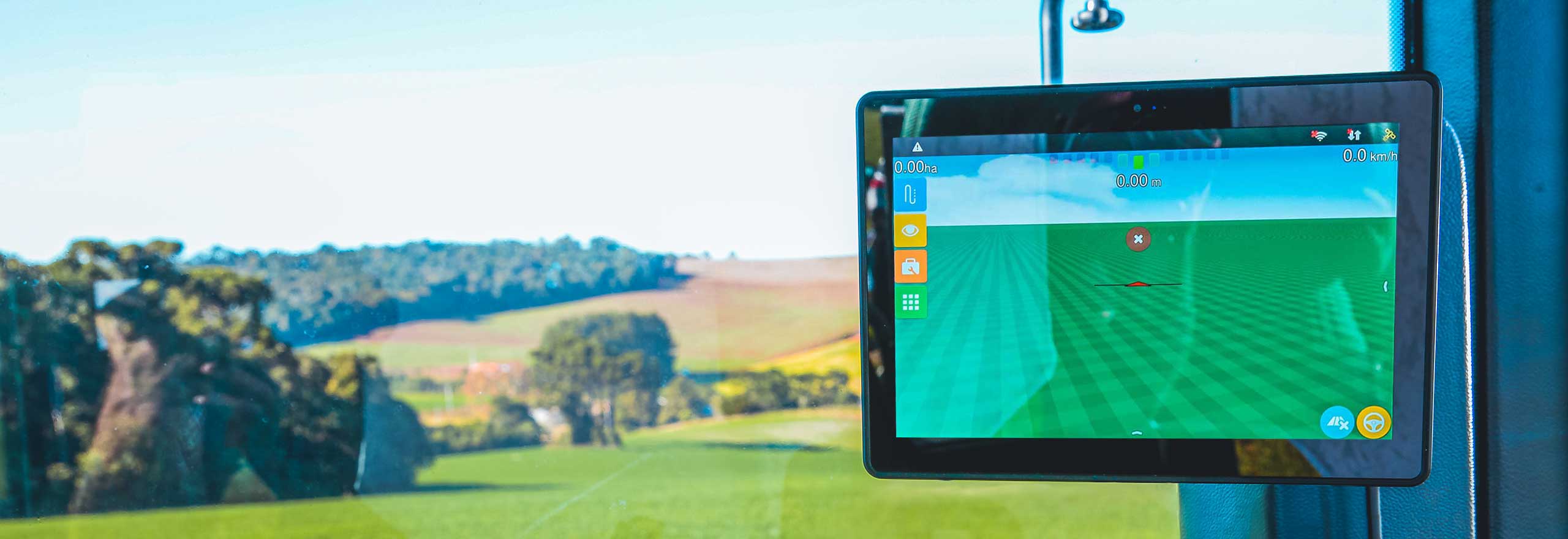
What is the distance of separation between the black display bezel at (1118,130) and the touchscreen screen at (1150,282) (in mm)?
12

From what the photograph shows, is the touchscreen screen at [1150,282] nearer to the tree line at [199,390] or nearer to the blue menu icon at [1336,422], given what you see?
the blue menu icon at [1336,422]

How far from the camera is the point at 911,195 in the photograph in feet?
2.64

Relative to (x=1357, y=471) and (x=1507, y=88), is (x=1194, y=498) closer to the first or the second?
(x=1357, y=471)

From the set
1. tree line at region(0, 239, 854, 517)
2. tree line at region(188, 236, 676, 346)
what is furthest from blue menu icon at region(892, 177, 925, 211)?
tree line at region(188, 236, 676, 346)

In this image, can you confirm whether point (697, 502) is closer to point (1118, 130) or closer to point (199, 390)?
point (199, 390)

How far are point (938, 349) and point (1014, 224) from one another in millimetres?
144

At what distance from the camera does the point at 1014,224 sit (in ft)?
2.61

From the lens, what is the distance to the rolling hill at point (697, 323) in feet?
15.4

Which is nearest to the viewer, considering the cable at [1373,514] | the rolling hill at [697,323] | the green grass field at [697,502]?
the cable at [1373,514]

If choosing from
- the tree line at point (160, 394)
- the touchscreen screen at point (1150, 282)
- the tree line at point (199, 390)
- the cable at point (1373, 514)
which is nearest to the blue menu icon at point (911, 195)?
the touchscreen screen at point (1150, 282)

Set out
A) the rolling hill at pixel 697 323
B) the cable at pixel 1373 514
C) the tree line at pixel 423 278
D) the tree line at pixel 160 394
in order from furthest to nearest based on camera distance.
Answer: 1. the tree line at pixel 423 278
2. the rolling hill at pixel 697 323
3. the tree line at pixel 160 394
4. the cable at pixel 1373 514

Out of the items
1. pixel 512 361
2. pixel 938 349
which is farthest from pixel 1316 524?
pixel 512 361

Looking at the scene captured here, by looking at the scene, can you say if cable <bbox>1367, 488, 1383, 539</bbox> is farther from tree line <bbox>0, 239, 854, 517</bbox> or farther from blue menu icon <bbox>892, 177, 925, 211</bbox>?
tree line <bbox>0, 239, 854, 517</bbox>

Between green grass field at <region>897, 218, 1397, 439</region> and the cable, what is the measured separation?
227 mm
